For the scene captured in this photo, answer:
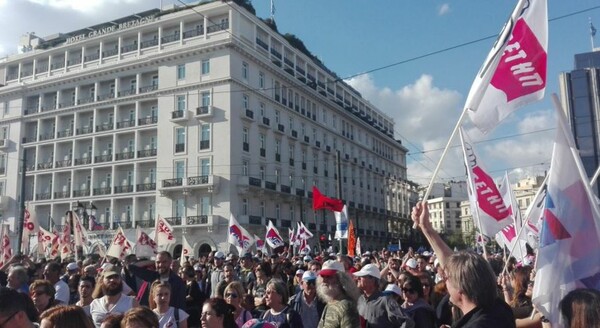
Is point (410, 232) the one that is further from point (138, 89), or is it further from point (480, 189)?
point (480, 189)

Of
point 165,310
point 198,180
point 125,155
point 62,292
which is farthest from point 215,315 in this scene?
point 125,155

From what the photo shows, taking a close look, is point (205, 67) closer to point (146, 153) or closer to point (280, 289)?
point (146, 153)

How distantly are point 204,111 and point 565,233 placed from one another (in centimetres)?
4175

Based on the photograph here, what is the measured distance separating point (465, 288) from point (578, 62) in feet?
Result: 213

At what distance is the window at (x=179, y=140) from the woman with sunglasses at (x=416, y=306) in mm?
40615

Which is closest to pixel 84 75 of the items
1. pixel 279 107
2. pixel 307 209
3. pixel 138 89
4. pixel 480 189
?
pixel 138 89

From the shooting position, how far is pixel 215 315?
518 centimetres

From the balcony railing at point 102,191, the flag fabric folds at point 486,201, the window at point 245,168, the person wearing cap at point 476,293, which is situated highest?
the window at point 245,168

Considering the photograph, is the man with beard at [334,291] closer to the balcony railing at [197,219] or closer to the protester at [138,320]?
the protester at [138,320]

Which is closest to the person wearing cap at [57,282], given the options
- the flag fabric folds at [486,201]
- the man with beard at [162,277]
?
the man with beard at [162,277]

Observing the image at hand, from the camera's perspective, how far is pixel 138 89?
47.7 metres

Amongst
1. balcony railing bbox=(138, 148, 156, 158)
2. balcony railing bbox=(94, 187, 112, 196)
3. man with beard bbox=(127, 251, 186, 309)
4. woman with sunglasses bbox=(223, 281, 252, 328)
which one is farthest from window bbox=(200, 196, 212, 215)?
woman with sunglasses bbox=(223, 281, 252, 328)

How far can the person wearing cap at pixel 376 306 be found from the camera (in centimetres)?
532

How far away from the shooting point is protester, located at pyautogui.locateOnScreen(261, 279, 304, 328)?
5.73 meters
